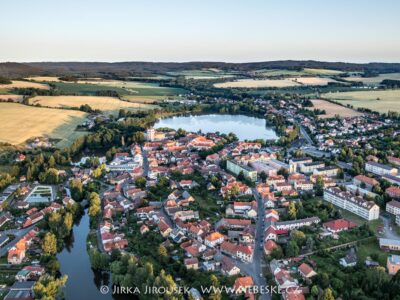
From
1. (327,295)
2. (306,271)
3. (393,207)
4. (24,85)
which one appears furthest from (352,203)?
(24,85)

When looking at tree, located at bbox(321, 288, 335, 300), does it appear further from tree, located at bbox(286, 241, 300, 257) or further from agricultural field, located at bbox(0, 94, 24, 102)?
agricultural field, located at bbox(0, 94, 24, 102)

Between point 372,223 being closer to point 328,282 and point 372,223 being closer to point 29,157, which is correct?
point 328,282

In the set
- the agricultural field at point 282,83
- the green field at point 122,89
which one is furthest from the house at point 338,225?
the agricultural field at point 282,83

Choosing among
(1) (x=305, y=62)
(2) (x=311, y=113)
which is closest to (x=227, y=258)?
(2) (x=311, y=113)

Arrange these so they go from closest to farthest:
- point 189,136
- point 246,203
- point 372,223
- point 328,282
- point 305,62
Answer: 1. point 328,282
2. point 372,223
3. point 246,203
4. point 189,136
5. point 305,62

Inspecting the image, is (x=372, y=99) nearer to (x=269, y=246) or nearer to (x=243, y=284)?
(x=269, y=246)
